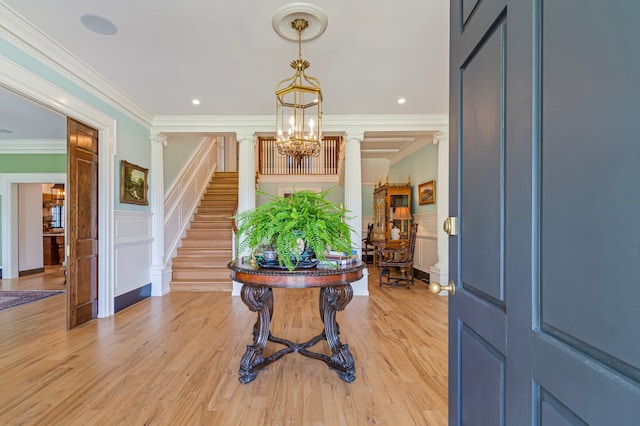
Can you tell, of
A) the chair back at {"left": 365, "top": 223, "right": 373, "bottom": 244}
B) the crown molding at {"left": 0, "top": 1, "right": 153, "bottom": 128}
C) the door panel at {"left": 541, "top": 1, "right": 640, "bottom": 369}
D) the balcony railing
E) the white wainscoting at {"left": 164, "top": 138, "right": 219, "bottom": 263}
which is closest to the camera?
the door panel at {"left": 541, "top": 1, "right": 640, "bottom": 369}

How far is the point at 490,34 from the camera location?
875 millimetres

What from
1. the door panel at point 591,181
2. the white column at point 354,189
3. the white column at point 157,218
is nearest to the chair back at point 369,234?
the white column at point 354,189

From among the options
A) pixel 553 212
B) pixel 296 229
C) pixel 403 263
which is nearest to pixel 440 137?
pixel 403 263

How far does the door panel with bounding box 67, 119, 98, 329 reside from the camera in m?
3.25

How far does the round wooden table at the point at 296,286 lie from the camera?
193 centimetres

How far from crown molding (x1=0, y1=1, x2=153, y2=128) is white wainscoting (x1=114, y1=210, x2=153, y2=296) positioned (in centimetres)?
143

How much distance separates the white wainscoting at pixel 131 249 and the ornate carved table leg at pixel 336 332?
9.89ft

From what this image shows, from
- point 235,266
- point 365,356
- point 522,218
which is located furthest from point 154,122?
point 522,218

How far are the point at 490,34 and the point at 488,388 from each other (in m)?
1.05

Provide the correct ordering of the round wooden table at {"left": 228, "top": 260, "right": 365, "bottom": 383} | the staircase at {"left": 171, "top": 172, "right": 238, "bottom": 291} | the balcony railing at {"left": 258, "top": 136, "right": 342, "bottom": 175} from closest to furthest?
the round wooden table at {"left": 228, "top": 260, "right": 365, "bottom": 383} < the staircase at {"left": 171, "top": 172, "right": 238, "bottom": 291} < the balcony railing at {"left": 258, "top": 136, "right": 342, "bottom": 175}

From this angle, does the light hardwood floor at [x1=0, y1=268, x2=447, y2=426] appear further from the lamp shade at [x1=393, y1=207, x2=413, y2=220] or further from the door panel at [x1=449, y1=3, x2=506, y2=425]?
the lamp shade at [x1=393, y1=207, x2=413, y2=220]

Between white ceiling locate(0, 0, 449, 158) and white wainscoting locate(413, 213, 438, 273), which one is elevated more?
white ceiling locate(0, 0, 449, 158)

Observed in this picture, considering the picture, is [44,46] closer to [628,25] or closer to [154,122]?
[154,122]

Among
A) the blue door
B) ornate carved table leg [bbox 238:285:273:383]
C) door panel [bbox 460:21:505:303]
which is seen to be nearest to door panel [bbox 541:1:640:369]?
the blue door
